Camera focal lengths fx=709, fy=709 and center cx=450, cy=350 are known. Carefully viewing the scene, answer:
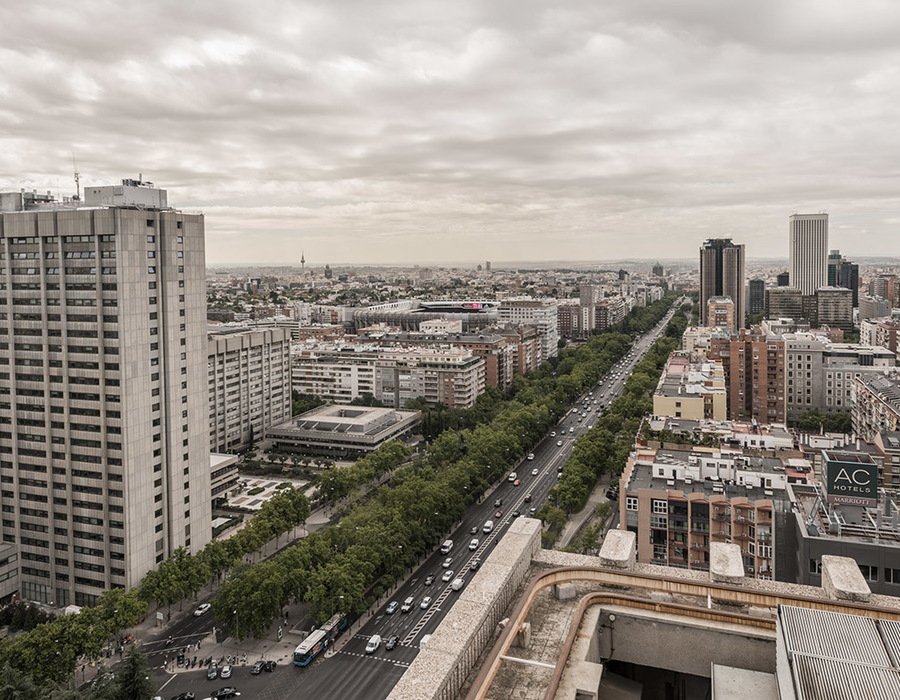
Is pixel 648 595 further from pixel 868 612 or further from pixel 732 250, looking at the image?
pixel 732 250

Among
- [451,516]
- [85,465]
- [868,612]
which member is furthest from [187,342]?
[868,612]

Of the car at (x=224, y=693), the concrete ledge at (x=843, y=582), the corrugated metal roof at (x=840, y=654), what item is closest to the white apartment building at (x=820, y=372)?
the car at (x=224, y=693)

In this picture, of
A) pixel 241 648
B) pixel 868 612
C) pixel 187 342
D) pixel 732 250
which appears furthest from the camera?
pixel 732 250

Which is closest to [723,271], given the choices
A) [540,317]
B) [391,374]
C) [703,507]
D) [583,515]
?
[540,317]

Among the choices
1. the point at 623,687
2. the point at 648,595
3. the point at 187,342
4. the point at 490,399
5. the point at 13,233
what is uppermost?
the point at 13,233

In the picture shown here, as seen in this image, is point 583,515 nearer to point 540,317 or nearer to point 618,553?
point 618,553

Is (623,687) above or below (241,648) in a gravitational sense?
above
